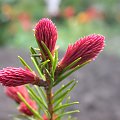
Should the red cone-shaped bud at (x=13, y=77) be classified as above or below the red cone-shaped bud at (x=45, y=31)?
below

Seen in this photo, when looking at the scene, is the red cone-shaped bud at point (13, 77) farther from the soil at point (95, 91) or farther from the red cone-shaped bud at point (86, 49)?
the soil at point (95, 91)

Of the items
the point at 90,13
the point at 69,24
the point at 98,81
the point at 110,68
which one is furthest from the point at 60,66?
the point at 90,13

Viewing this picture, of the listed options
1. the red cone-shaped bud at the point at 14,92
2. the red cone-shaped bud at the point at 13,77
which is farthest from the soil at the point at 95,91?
the red cone-shaped bud at the point at 13,77

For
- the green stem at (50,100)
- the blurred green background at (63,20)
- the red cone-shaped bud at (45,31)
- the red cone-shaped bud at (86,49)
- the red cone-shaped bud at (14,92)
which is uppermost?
the blurred green background at (63,20)

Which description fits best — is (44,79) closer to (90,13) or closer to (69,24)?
(69,24)

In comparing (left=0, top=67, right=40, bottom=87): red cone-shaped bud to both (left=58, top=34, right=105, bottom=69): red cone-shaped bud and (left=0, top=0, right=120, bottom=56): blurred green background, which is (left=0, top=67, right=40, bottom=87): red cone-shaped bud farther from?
(left=0, top=0, right=120, bottom=56): blurred green background
